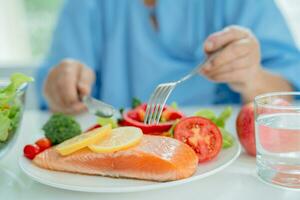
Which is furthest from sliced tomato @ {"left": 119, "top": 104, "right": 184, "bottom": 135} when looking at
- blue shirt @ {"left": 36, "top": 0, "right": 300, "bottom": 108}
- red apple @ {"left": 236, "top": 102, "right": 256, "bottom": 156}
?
blue shirt @ {"left": 36, "top": 0, "right": 300, "bottom": 108}

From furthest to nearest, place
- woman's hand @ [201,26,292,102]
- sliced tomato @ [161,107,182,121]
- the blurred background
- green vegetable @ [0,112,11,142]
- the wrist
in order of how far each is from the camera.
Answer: the blurred background → the wrist → woman's hand @ [201,26,292,102] → sliced tomato @ [161,107,182,121] → green vegetable @ [0,112,11,142]

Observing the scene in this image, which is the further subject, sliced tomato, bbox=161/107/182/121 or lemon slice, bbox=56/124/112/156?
sliced tomato, bbox=161/107/182/121

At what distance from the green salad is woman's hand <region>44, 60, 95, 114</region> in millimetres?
375

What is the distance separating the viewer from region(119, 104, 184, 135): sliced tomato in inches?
32.5

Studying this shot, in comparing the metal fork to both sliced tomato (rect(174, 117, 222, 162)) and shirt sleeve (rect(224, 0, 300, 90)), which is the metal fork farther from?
shirt sleeve (rect(224, 0, 300, 90))

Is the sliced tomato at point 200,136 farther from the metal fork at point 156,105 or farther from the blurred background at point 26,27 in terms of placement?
the blurred background at point 26,27

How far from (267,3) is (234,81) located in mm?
344

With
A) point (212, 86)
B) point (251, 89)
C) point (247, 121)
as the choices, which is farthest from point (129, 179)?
point (212, 86)

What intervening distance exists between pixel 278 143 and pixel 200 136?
0.12 m

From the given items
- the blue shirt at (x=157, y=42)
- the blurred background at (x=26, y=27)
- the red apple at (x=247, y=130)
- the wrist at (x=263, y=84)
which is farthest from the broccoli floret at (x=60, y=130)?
the blurred background at (x=26, y=27)

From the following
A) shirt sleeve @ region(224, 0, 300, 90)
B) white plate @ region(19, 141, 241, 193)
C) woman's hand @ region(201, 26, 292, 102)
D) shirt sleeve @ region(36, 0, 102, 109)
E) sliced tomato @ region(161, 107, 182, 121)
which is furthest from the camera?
shirt sleeve @ region(36, 0, 102, 109)

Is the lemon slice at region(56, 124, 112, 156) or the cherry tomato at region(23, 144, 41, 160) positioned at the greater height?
the lemon slice at region(56, 124, 112, 156)

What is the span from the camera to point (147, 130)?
0.82 meters

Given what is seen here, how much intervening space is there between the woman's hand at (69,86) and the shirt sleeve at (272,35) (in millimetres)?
471
